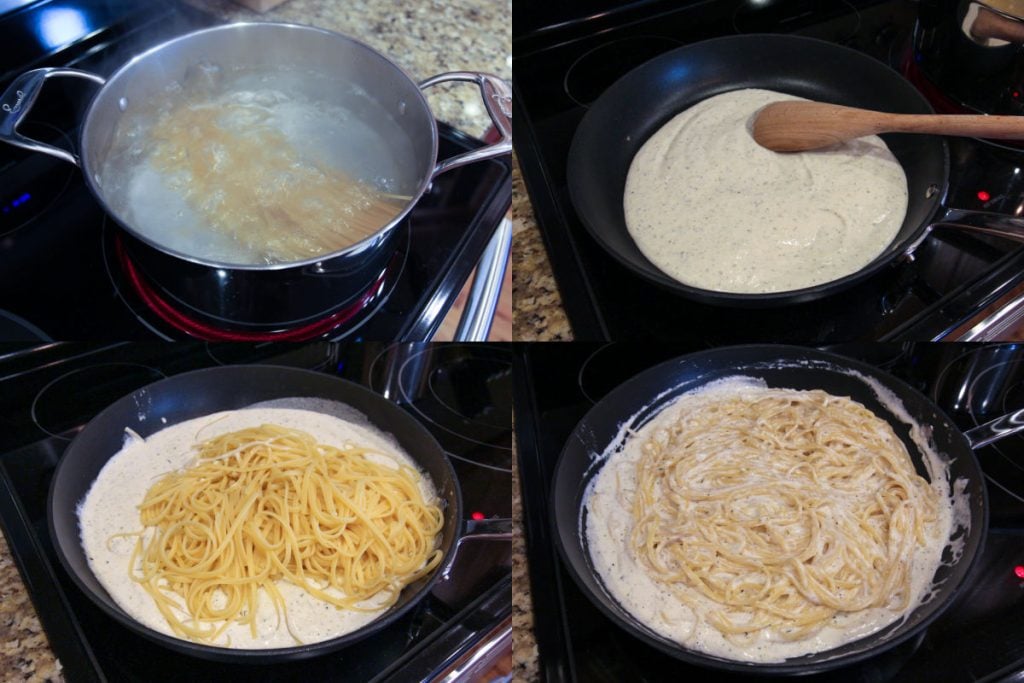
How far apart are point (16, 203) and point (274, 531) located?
0.65 m

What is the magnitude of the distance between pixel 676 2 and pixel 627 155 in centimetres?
50

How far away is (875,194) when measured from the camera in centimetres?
139

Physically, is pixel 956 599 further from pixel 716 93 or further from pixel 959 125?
pixel 716 93

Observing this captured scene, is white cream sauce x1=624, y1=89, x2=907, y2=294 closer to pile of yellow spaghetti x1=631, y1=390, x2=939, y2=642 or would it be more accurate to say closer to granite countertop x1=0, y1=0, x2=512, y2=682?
pile of yellow spaghetti x1=631, y1=390, x2=939, y2=642

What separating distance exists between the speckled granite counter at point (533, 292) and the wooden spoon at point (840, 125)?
401 mm

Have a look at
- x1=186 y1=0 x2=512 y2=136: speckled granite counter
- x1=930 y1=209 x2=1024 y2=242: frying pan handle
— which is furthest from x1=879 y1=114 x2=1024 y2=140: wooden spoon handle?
x1=186 y1=0 x2=512 y2=136: speckled granite counter

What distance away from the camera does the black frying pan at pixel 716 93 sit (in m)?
1.32

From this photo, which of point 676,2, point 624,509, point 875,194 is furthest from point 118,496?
point 676,2

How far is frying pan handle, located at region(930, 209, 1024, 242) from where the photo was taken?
4.23 ft

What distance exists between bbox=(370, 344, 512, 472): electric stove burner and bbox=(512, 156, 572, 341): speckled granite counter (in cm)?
13

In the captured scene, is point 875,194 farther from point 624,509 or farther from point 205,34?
point 205,34

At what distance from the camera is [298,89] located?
4.61 ft

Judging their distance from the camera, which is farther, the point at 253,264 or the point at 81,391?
the point at 81,391

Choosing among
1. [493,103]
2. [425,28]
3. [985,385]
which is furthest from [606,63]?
[985,385]
